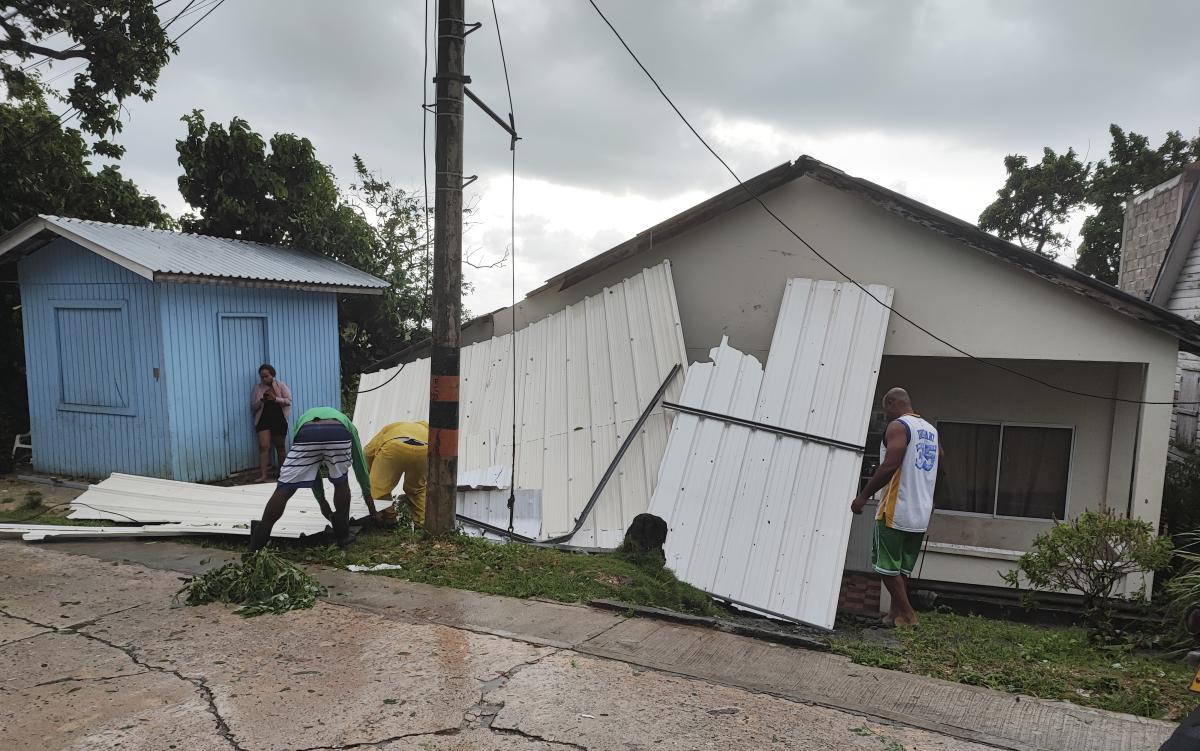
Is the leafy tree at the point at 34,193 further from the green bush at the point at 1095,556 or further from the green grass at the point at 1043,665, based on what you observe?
the green bush at the point at 1095,556

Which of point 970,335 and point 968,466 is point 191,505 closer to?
point 970,335

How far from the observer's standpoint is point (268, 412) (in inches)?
390

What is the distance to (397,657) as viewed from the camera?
4.21 m

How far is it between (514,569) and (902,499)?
2.97 m

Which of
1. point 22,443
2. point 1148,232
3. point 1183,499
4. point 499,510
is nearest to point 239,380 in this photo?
point 22,443

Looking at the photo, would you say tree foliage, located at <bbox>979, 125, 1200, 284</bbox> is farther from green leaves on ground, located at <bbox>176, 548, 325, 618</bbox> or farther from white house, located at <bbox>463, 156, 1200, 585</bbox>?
green leaves on ground, located at <bbox>176, 548, 325, 618</bbox>

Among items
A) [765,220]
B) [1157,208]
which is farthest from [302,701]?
[1157,208]

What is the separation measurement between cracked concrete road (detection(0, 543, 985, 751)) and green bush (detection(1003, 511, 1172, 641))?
2.84 metres

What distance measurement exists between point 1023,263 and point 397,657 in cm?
701

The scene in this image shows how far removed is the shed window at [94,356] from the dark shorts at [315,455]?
467 cm

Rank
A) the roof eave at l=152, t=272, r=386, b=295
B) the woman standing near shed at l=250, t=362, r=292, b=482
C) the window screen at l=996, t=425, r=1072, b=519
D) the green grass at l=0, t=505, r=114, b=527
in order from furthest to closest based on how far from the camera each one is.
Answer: the woman standing near shed at l=250, t=362, r=292, b=482 → the window screen at l=996, t=425, r=1072, b=519 → the roof eave at l=152, t=272, r=386, b=295 → the green grass at l=0, t=505, r=114, b=527

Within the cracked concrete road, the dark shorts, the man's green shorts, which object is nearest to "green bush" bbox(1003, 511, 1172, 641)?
the man's green shorts

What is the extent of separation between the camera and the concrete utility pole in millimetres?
6121

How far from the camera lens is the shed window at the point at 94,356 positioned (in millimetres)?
9234
